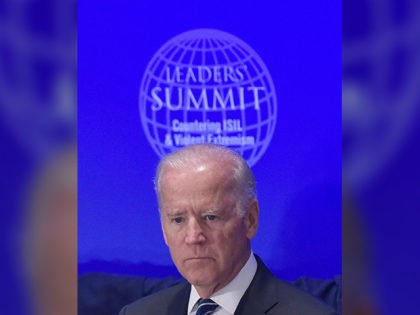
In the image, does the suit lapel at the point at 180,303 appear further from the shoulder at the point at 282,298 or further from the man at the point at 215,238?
the shoulder at the point at 282,298

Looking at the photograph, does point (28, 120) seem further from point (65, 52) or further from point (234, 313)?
point (234, 313)

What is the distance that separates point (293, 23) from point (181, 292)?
92 cm

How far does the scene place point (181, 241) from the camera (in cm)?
202

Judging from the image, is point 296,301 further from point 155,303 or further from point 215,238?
point 155,303

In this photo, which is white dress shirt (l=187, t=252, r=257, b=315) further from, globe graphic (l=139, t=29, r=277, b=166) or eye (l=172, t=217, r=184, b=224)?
globe graphic (l=139, t=29, r=277, b=166)

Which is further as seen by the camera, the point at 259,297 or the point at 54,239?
the point at 54,239

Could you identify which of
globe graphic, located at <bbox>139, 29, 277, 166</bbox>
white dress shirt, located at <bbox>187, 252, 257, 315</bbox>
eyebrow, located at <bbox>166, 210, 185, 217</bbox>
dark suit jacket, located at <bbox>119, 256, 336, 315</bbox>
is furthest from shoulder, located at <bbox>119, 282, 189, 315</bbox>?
globe graphic, located at <bbox>139, 29, 277, 166</bbox>

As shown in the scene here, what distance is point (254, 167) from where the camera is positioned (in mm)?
2076

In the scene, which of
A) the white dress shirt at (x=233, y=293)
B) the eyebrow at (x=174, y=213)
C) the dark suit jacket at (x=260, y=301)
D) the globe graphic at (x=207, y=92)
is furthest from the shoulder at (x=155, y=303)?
the globe graphic at (x=207, y=92)

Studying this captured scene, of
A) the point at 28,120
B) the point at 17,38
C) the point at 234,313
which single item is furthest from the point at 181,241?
the point at 17,38

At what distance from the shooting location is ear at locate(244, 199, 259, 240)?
204 cm

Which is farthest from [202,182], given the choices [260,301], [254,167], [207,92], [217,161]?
[260,301]

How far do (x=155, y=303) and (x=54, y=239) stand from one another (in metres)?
0.45

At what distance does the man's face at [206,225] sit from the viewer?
1985 mm
